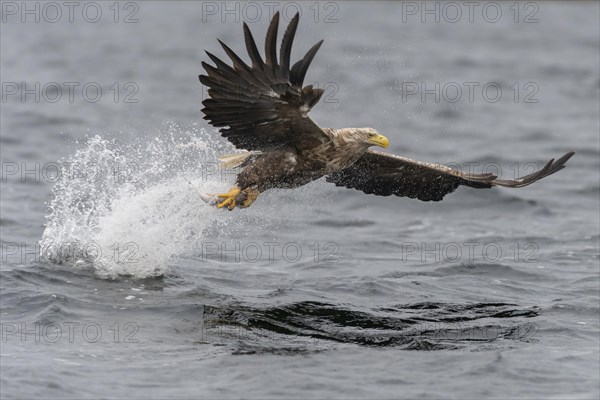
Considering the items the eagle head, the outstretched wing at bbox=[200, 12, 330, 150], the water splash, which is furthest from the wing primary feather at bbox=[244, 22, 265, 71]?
the water splash

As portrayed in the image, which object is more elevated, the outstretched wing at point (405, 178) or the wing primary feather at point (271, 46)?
the wing primary feather at point (271, 46)

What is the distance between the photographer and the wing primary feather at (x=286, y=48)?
27.0 ft

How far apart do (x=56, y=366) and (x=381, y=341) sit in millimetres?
2651

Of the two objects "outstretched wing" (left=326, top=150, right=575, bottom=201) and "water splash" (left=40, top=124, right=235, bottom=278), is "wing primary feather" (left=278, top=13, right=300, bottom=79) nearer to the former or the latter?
"water splash" (left=40, top=124, right=235, bottom=278)

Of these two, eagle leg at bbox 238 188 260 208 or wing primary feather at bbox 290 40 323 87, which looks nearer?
wing primary feather at bbox 290 40 323 87

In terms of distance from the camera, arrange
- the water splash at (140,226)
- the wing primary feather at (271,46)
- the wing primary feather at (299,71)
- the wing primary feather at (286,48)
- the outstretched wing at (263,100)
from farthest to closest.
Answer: the water splash at (140,226) → the outstretched wing at (263,100) → the wing primary feather at (299,71) → the wing primary feather at (271,46) → the wing primary feather at (286,48)

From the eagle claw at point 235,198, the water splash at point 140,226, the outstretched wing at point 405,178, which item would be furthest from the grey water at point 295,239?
the outstretched wing at point 405,178

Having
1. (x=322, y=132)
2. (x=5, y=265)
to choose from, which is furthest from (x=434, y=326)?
(x=5, y=265)

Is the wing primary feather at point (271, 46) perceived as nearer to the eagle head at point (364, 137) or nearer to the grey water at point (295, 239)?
the eagle head at point (364, 137)

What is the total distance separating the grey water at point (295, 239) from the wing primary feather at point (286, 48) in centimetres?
214

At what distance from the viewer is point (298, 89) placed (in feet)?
29.4

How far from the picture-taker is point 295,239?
44.8ft

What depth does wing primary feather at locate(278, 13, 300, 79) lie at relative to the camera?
27.0 ft

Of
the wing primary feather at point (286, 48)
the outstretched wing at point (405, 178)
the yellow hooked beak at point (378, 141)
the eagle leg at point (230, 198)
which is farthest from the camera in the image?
the outstretched wing at point (405, 178)
